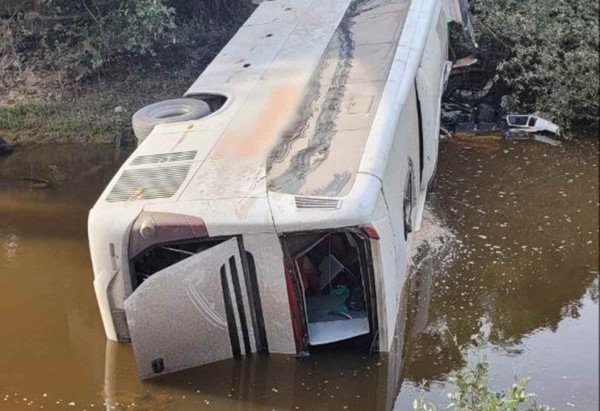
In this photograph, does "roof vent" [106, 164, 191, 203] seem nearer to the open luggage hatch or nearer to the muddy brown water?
the open luggage hatch

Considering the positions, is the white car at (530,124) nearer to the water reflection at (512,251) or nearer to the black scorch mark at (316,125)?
the water reflection at (512,251)

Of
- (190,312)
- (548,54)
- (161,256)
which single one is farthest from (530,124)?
(190,312)

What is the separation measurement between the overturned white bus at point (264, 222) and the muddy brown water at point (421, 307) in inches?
9.2

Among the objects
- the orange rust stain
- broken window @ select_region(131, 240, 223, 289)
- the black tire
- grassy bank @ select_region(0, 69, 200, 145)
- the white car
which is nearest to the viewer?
broken window @ select_region(131, 240, 223, 289)

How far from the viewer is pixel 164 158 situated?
5762 mm

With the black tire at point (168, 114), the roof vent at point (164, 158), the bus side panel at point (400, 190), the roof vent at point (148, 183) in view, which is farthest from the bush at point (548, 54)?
the roof vent at point (148, 183)

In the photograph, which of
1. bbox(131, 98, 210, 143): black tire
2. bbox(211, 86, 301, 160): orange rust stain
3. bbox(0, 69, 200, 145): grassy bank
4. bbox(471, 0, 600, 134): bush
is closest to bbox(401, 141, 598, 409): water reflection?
bbox(471, 0, 600, 134): bush

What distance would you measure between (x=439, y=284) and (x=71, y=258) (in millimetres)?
3129

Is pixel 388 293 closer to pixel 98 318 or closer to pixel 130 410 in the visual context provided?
pixel 130 410

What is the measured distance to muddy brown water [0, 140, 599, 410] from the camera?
5152 mm

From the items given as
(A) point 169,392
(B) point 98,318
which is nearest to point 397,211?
→ (A) point 169,392

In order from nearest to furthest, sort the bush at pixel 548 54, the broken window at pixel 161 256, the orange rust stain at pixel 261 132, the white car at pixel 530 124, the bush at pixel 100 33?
1. the broken window at pixel 161 256
2. the orange rust stain at pixel 261 132
3. the bush at pixel 548 54
4. the white car at pixel 530 124
5. the bush at pixel 100 33

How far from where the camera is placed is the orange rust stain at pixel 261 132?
18.3 ft

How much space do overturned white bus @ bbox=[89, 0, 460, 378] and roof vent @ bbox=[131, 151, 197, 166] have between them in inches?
0.5
